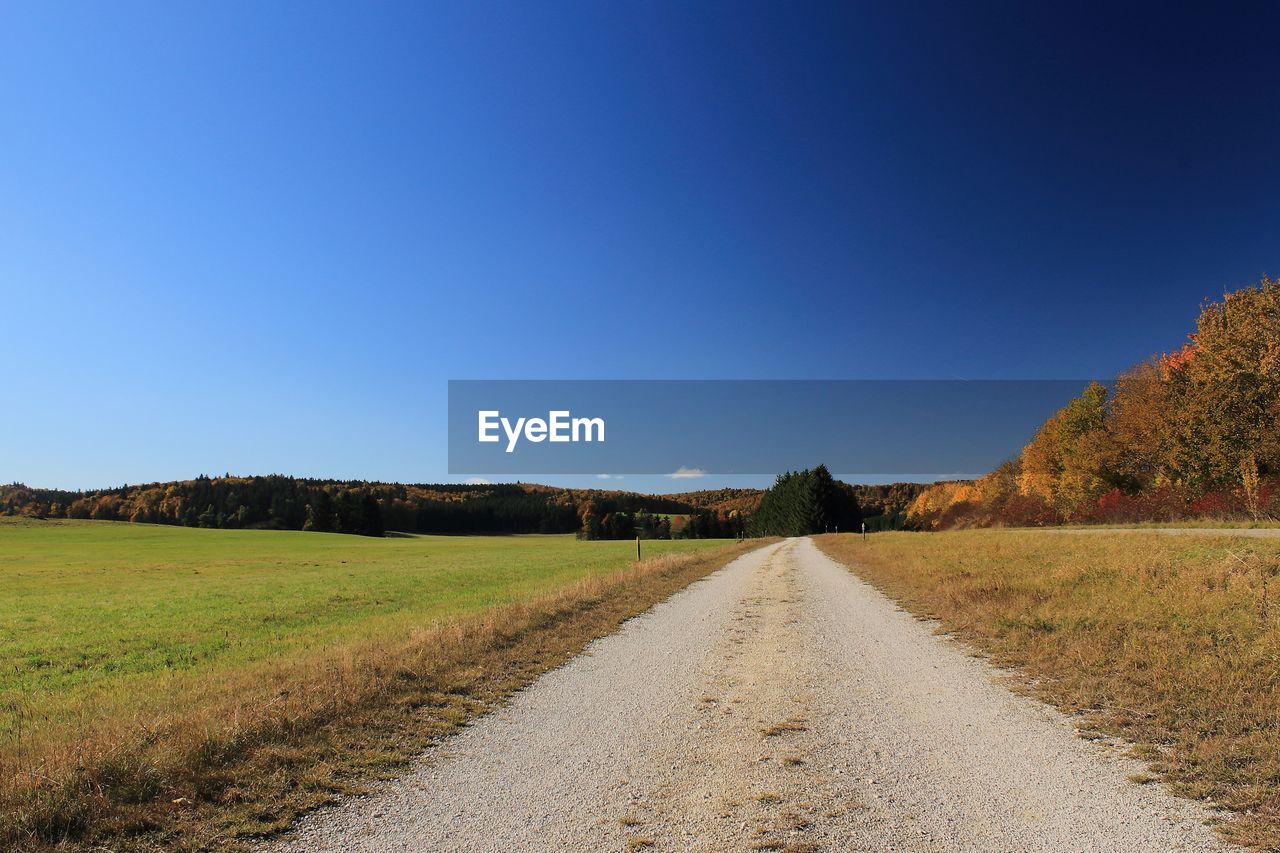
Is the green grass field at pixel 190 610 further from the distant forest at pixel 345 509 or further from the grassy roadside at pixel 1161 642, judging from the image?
the distant forest at pixel 345 509

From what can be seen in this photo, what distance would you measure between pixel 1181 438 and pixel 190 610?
46329 mm

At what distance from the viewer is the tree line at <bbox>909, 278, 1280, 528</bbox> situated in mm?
28875

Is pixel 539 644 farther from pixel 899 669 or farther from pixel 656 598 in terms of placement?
pixel 656 598

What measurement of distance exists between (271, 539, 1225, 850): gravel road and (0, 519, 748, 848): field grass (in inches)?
31.5

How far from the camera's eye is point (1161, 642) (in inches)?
359

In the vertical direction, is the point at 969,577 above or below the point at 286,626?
above

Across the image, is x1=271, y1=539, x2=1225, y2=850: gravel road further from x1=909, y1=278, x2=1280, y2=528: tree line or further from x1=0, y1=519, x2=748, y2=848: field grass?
x1=909, y1=278, x2=1280, y2=528: tree line

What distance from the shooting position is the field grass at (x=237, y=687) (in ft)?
16.0

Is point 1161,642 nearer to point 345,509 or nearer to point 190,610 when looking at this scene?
point 190,610

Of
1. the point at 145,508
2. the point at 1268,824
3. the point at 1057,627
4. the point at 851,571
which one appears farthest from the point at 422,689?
the point at 145,508

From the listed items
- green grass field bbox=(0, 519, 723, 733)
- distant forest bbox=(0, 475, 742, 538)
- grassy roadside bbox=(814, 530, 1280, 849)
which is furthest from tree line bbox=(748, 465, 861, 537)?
grassy roadside bbox=(814, 530, 1280, 849)

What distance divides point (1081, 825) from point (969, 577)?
14.8 metres

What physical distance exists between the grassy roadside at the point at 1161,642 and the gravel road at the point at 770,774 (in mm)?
499

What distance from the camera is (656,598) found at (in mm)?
18391
